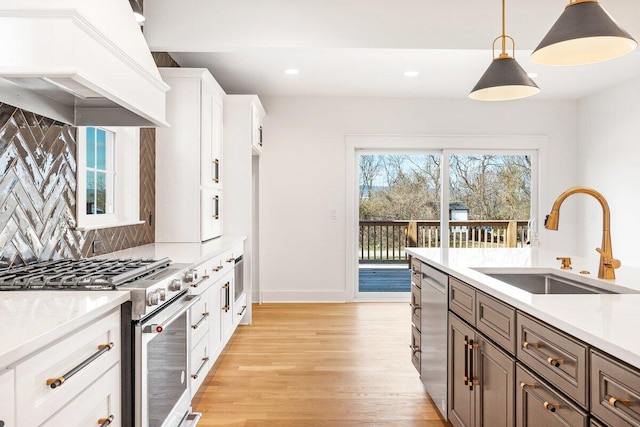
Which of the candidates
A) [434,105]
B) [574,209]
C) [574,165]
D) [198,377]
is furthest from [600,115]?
[198,377]

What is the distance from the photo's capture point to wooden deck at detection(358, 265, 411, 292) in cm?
572

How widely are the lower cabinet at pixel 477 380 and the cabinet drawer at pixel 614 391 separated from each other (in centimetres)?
49

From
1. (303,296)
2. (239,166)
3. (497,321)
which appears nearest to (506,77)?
(497,321)

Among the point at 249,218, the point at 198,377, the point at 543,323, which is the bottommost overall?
the point at 198,377

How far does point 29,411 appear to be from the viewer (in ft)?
3.43

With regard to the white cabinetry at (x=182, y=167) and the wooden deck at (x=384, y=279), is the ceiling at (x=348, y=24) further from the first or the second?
the wooden deck at (x=384, y=279)

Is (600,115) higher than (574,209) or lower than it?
higher

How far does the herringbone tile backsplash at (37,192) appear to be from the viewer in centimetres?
196

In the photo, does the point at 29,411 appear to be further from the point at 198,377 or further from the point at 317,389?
the point at 317,389

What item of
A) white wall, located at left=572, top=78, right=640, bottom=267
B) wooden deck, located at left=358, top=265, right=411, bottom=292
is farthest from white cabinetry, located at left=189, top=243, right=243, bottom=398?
white wall, located at left=572, top=78, right=640, bottom=267

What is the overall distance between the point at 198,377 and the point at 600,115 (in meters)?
5.20

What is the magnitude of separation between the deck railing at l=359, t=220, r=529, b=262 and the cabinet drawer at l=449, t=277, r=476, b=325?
11.6 ft

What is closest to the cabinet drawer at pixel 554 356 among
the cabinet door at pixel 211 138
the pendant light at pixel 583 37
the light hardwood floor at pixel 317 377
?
the pendant light at pixel 583 37

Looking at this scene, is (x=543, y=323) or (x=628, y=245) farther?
(x=628, y=245)
